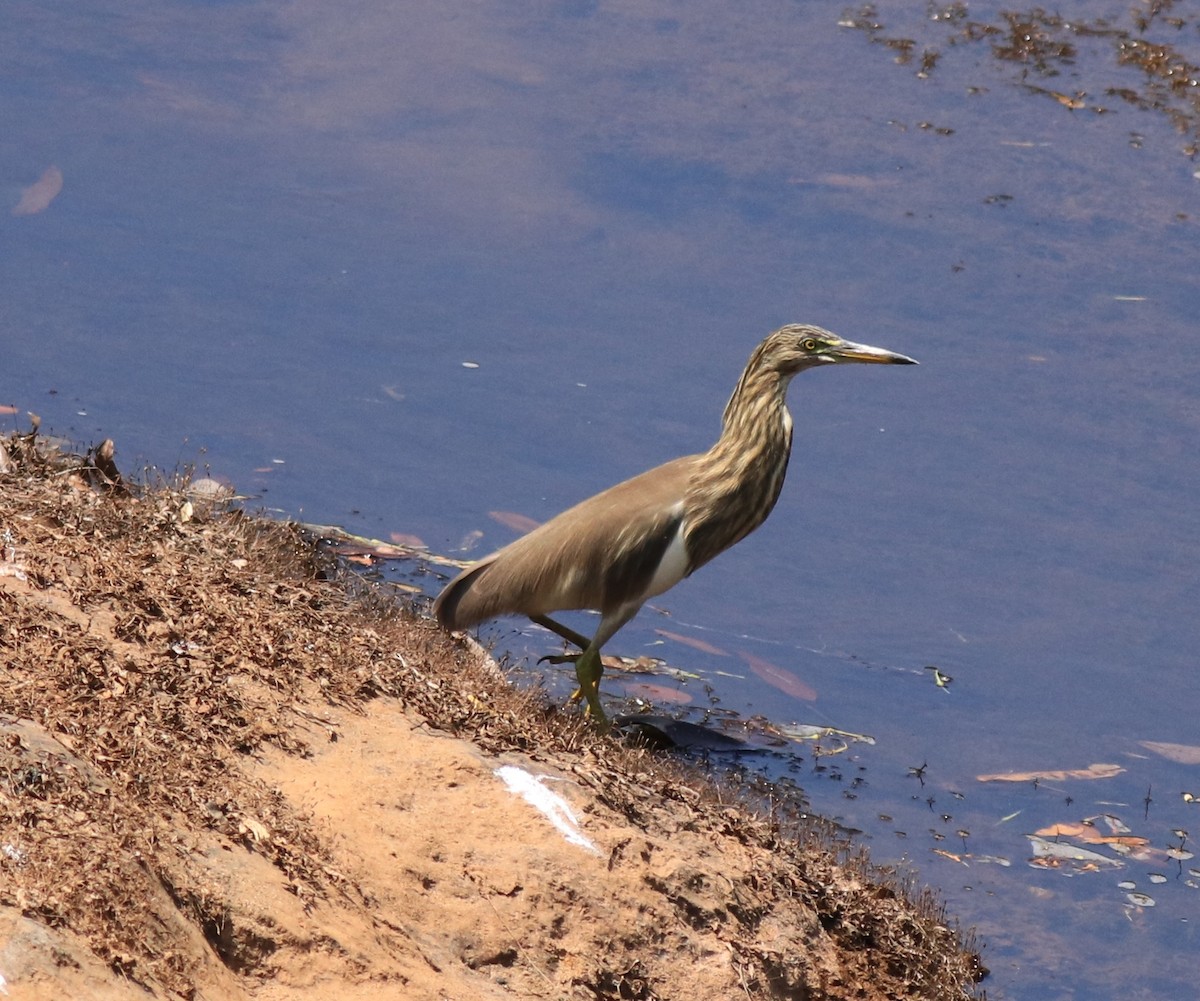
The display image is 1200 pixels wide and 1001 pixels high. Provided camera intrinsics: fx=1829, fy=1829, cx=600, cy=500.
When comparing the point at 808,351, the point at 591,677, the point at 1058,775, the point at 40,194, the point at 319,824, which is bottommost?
the point at 1058,775

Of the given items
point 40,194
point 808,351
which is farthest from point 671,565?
point 40,194

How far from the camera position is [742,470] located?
9.17 metres

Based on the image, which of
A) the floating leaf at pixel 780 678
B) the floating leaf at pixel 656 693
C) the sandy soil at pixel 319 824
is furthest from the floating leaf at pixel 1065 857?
the floating leaf at pixel 656 693

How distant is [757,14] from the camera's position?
18688 millimetres

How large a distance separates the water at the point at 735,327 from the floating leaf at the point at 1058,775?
65 mm

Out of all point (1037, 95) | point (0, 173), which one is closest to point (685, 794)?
point (0, 173)

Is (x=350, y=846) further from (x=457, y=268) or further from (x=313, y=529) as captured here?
(x=457, y=268)

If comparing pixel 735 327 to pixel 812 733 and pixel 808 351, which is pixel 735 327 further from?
pixel 808 351

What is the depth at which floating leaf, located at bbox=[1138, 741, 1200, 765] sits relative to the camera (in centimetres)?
1085

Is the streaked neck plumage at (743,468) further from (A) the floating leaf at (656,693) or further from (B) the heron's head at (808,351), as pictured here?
(A) the floating leaf at (656,693)

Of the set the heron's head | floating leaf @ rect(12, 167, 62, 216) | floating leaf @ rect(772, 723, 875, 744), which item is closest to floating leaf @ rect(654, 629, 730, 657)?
floating leaf @ rect(772, 723, 875, 744)

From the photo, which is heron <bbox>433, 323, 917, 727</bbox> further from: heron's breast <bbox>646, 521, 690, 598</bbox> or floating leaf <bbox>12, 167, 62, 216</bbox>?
floating leaf <bbox>12, 167, 62, 216</bbox>

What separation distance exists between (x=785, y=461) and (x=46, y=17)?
39.1ft

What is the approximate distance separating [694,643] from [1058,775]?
2.31 m
